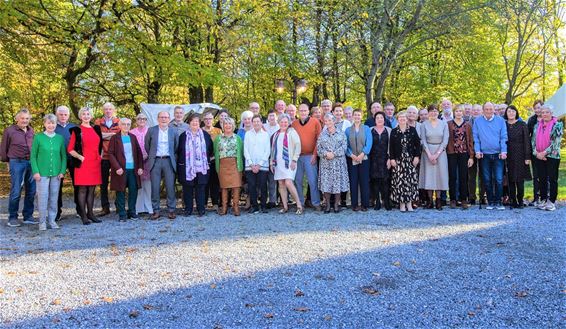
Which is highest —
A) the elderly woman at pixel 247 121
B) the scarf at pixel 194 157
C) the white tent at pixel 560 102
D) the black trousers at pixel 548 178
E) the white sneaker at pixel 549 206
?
the white tent at pixel 560 102

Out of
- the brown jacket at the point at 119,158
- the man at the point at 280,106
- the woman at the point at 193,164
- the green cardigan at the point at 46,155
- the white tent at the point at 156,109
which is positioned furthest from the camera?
the white tent at the point at 156,109

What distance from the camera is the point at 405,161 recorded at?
328 inches

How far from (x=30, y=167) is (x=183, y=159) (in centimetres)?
262

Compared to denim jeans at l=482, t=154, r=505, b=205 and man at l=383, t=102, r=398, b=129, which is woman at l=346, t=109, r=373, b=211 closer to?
man at l=383, t=102, r=398, b=129

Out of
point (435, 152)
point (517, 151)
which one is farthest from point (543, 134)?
point (435, 152)

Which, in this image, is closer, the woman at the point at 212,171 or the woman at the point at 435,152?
the woman at the point at 435,152

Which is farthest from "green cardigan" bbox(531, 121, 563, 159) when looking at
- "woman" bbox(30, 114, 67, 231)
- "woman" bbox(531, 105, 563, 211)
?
"woman" bbox(30, 114, 67, 231)

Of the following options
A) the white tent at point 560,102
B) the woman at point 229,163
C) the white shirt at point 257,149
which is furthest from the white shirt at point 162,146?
the white tent at point 560,102

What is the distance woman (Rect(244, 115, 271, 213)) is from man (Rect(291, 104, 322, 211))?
64 centimetres

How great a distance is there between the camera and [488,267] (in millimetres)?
4910

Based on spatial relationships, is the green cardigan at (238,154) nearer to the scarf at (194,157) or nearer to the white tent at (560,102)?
the scarf at (194,157)

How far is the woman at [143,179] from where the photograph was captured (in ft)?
27.9

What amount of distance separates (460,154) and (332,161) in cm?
239

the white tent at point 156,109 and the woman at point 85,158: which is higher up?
the white tent at point 156,109
